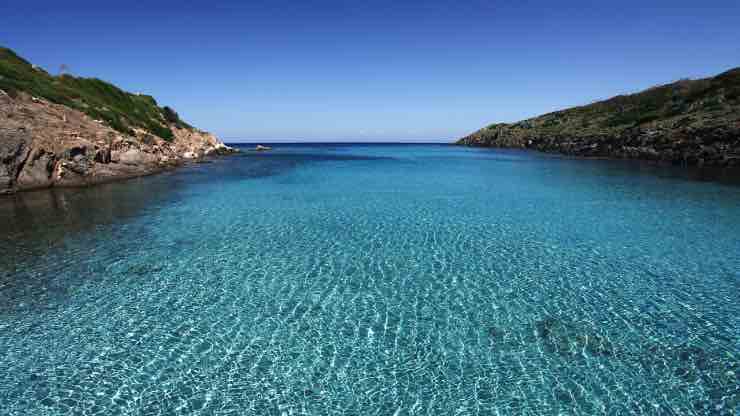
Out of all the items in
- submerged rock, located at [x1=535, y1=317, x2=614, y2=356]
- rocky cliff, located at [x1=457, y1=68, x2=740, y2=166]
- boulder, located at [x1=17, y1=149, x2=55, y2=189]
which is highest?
rocky cliff, located at [x1=457, y1=68, x2=740, y2=166]

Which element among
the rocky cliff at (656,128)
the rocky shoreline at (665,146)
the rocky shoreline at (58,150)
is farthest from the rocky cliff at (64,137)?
the rocky cliff at (656,128)

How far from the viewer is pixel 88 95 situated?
218 ft

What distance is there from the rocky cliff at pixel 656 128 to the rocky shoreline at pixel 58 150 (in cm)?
7344

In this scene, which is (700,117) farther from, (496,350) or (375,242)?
(496,350)

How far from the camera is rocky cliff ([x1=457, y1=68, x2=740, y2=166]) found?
5525 centimetres

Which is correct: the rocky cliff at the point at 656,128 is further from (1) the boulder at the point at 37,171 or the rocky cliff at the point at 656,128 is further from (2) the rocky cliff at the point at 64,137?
(1) the boulder at the point at 37,171

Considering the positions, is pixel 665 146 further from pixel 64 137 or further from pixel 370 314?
pixel 64 137

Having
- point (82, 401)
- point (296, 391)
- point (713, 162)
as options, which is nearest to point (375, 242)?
point (296, 391)

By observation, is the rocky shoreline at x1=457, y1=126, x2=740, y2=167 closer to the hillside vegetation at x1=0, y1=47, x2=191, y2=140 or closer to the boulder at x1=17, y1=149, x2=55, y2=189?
the boulder at x1=17, y1=149, x2=55, y2=189

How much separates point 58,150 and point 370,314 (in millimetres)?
41082

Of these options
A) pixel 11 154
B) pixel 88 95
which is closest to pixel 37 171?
pixel 11 154

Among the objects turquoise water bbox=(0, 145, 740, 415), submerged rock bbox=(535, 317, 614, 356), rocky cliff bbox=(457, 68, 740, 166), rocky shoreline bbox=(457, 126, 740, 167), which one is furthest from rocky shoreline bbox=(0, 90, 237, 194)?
rocky cliff bbox=(457, 68, 740, 166)

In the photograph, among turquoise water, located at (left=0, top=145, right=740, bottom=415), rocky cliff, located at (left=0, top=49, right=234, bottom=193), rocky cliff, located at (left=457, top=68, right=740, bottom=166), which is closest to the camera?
turquoise water, located at (left=0, top=145, right=740, bottom=415)

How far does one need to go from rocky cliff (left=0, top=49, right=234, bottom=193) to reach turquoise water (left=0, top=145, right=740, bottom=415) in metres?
12.4
